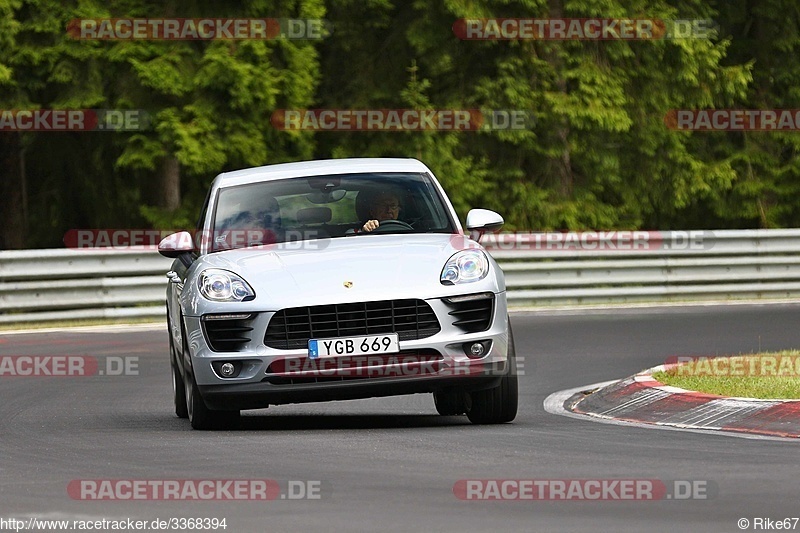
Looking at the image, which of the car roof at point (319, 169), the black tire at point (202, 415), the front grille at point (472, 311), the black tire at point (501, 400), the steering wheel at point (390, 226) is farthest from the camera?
the car roof at point (319, 169)

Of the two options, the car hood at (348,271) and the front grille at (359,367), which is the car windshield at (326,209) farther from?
the front grille at (359,367)

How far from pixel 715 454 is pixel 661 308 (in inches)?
524

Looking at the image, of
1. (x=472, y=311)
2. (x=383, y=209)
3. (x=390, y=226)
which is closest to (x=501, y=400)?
(x=472, y=311)

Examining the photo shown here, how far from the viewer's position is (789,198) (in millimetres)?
35438

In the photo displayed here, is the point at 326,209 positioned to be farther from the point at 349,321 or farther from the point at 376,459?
the point at 376,459

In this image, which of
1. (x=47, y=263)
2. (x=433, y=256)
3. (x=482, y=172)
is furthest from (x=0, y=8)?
(x=433, y=256)

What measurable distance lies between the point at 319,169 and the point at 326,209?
577mm

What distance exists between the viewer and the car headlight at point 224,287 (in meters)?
10.4

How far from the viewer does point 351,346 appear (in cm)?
1016

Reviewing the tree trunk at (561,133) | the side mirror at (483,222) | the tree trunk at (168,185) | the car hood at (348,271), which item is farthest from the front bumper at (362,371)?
the tree trunk at (561,133)

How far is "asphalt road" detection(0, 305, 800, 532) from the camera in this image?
709 cm

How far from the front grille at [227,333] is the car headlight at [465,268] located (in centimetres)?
117

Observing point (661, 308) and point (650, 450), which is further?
point (661, 308)

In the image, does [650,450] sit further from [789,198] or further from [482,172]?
[789,198]
